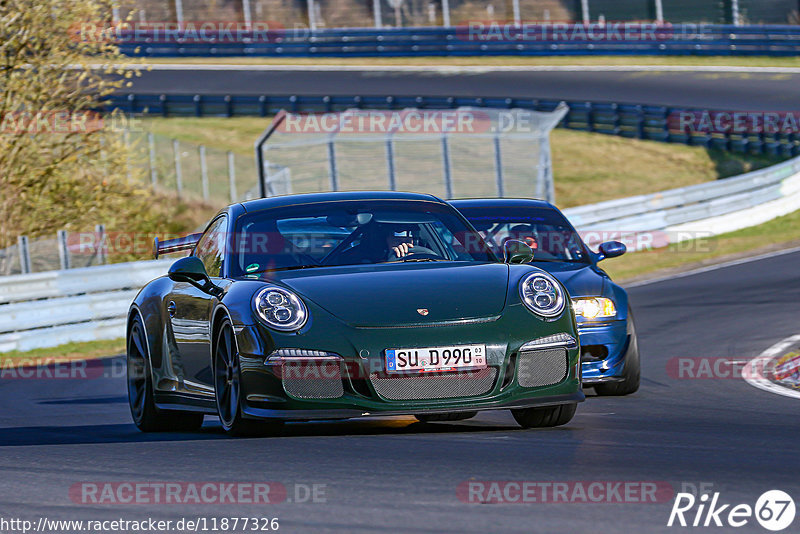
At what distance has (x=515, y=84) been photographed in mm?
42469

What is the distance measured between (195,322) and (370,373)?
1.59 metres

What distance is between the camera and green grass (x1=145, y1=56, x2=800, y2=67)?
44.0 metres

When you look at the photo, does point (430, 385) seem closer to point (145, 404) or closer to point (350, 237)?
point (350, 237)

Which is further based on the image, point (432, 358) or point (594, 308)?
point (594, 308)

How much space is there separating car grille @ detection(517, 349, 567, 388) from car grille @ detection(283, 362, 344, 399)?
2.96 feet

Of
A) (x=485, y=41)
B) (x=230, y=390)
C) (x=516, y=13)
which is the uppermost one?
(x=230, y=390)

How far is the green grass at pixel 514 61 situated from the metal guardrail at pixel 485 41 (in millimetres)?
205

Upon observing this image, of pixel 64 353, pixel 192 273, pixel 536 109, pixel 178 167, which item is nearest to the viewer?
pixel 192 273

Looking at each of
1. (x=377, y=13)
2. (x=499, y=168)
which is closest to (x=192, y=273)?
(x=499, y=168)

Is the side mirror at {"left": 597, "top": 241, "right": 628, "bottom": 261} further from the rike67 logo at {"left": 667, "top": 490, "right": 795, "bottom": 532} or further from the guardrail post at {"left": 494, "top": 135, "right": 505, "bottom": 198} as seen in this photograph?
the guardrail post at {"left": 494, "top": 135, "right": 505, "bottom": 198}

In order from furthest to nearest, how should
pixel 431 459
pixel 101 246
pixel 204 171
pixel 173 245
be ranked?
pixel 204 171 → pixel 101 246 → pixel 173 245 → pixel 431 459

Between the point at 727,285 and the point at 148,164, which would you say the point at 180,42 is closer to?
the point at 148,164

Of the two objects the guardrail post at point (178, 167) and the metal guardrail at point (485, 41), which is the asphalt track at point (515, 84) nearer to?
the metal guardrail at point (485, 41)

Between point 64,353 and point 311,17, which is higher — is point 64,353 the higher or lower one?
the lower one
